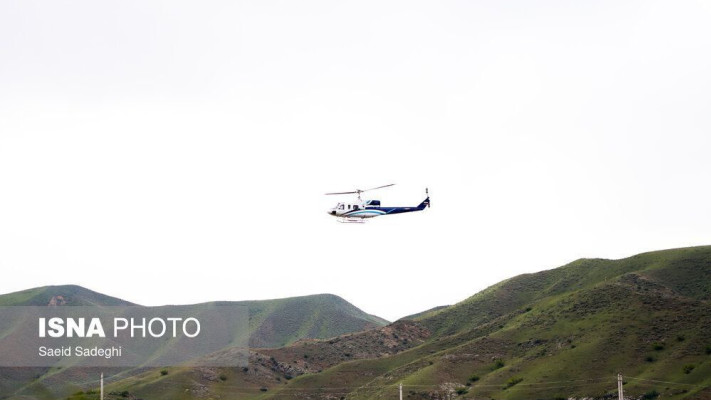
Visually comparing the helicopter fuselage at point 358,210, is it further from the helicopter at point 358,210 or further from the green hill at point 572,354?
the green hill at point 572,354

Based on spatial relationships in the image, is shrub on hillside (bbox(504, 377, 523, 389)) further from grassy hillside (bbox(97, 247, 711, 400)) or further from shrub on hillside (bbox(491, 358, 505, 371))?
shrub on hillside (bbox(491, 358, 505, 371))

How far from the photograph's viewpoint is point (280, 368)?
18875 centimetres

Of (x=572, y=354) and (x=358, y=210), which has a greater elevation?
(x=358, y=210)

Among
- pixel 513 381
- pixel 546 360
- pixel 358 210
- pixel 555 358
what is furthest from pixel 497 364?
pixel 358 210

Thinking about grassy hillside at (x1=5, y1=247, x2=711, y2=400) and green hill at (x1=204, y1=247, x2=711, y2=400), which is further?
grassy hillside at (x1=5, y1=247, x2=711, y2=400)

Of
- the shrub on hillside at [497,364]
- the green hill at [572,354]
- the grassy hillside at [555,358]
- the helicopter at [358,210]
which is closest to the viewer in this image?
the helicopter at [358,210]

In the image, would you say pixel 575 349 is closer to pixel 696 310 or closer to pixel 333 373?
pixel 696 310

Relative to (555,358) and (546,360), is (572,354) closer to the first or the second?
(555,358)

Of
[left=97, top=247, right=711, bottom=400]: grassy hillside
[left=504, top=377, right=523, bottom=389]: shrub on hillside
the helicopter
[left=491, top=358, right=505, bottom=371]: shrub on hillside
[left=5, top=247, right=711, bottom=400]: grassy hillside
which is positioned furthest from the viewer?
[left=491, top=358, right=505, bottom=371]: shrub on hillside

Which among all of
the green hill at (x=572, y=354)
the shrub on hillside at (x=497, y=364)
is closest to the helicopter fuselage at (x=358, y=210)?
the green hill at (x=572, y=354)

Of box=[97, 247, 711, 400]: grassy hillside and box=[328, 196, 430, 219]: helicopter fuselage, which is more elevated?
box=[328, 196, 430, 219]: helicopter fuselage

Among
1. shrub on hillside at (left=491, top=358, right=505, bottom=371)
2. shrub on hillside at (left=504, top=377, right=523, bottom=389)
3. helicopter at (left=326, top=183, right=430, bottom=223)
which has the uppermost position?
helicopter at (left=326, top=183, right=430, bottom=223)

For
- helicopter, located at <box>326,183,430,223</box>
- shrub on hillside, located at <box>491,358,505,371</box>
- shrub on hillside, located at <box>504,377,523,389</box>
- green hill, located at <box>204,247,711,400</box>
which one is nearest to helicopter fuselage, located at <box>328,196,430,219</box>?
helicopter, located at <box>326,183,430,223</box>

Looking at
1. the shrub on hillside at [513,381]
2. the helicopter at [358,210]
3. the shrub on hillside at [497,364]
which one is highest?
the helicopter at [358,210]
